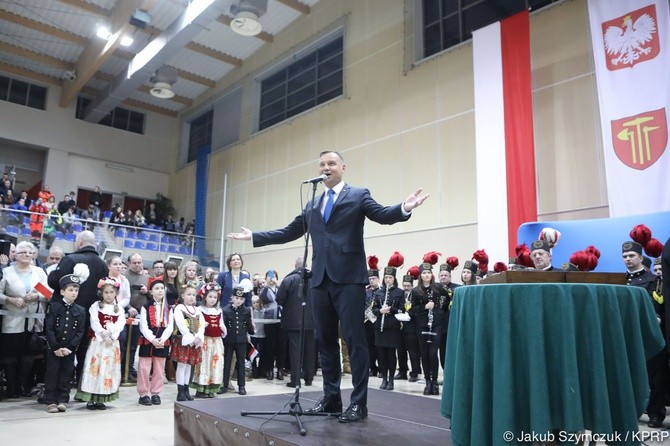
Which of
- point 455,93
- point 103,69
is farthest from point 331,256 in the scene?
point 103,69

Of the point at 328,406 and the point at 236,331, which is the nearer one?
the point at 328,406

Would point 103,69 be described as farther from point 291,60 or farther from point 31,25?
point 291,60

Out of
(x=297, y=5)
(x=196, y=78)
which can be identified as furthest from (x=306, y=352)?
(x=196, y=78)

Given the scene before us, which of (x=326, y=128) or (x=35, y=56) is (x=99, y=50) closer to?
(x=35, y=56)

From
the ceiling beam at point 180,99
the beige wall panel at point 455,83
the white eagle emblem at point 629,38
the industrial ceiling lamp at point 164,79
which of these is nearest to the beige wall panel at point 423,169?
the beige wall panel at point 455,83

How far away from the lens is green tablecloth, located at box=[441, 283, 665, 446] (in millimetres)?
1962

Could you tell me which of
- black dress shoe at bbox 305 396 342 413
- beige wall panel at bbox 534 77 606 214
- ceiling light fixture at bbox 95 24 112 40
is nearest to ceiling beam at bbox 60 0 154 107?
ceiling light fixture at bbox 95 24 112 40

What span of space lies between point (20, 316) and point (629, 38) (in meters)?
8.36

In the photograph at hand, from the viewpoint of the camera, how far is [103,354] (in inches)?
183

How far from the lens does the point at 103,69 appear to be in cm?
1609

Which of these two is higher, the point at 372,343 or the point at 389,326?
the point at 389,326

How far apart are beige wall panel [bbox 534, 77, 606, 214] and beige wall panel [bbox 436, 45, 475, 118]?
1335mm

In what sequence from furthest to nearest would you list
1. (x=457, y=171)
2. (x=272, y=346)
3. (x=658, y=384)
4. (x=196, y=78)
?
(x=196, y=78)
(x=457, y=171)
(x=272, y=346)
(x=658, y=384)

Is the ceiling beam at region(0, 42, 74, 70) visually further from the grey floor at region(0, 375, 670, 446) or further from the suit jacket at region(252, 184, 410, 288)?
the suit jacket at region(252, 184, 410, 288)
